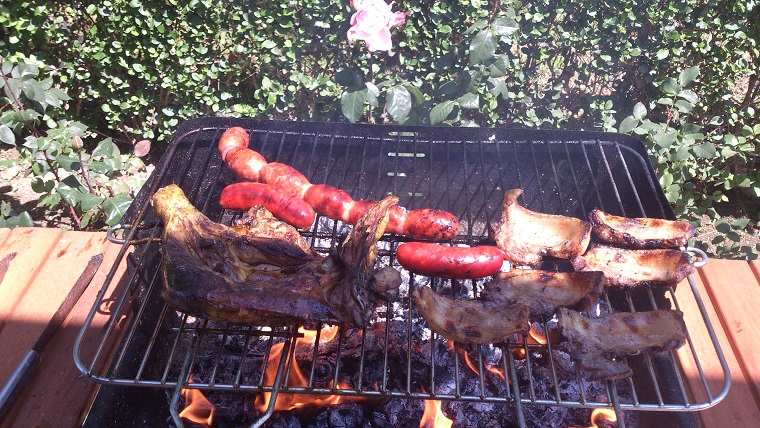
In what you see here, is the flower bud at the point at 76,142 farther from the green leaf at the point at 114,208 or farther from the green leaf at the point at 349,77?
the green leaf at the point at 349,77

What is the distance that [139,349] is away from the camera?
8.82 feet

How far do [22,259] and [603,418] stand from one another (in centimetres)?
395

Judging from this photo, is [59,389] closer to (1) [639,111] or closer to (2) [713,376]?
(2) [713,376]

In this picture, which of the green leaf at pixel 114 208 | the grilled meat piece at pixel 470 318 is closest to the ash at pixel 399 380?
the grilled meat piece at pixel 470 318

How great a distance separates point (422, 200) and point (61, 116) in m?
4.22

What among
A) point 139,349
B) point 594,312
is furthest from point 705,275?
point 139,349

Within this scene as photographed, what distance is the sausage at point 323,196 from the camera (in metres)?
2.81

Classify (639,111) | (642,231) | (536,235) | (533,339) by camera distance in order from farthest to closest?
(639,111) → (533,339) → (536,235) → (642,231)

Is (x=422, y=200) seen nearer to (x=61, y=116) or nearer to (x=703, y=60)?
(x=703, y=60)

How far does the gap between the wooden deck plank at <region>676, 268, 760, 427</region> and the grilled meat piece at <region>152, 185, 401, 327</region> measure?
1794 mm

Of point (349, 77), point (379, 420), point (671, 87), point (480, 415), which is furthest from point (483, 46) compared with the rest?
point (379, 420)

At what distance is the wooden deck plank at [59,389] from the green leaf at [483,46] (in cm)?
303

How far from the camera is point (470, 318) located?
2445mm

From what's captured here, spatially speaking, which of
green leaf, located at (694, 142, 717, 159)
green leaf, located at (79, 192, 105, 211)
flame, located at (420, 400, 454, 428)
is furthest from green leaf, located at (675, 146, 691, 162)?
green leaf, located at (79, 192, 105, 211)
